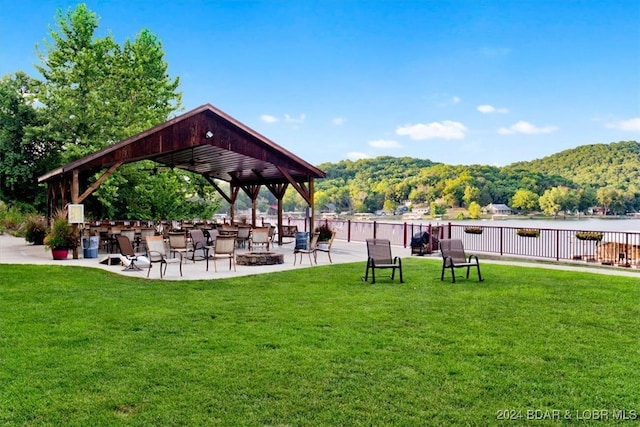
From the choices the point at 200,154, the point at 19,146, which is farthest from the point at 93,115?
the point at 200,154

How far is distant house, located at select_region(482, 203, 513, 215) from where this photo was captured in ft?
163

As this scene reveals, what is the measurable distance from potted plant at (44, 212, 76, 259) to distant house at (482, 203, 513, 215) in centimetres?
4370

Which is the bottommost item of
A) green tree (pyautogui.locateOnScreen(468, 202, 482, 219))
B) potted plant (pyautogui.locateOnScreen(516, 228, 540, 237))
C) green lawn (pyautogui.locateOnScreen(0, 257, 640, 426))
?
green lawn (pyautogui.locateOnScreen(0, 257, 640, 426))

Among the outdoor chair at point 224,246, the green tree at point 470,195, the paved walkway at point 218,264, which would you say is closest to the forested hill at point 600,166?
the green tree at point 470,195

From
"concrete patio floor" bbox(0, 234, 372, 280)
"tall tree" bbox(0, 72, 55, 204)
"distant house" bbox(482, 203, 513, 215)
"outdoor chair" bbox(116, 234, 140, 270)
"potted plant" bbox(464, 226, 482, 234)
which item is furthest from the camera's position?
"distant house" bbox(482, 203, 513, 215)

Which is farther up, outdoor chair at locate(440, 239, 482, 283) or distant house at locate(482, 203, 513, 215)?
distant house at locate(482, 203, 513, 215)

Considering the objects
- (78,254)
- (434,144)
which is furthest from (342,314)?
(434,144)

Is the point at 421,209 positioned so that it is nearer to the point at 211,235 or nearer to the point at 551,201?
the point at 551,201

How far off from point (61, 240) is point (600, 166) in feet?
187

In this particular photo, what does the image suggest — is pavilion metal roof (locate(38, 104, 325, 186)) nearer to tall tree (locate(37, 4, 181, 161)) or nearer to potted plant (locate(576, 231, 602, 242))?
tall tree (locate(37, 4, 181, 161))

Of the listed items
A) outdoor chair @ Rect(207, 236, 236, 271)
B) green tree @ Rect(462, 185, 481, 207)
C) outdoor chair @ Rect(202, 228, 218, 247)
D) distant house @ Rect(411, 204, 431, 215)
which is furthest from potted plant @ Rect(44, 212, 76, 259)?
distant house @ Rect(411, 204, 431, 215)

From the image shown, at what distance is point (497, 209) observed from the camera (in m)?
→ 50.0

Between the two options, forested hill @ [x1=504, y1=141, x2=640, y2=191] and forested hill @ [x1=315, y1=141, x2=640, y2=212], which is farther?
forested hill @ [x1=504, y1=141, x2=640, y2=191]

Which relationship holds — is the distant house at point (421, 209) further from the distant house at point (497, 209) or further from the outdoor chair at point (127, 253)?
the outdoor chair at point (127, 253)
